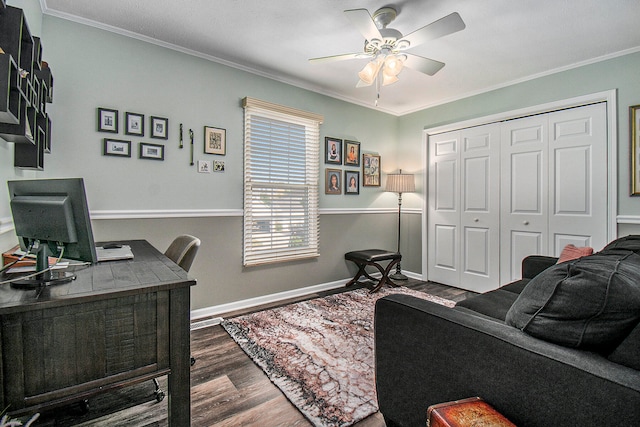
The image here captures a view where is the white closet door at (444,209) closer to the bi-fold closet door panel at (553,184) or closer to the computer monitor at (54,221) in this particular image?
the bi-fold closet door panel at (553,184)

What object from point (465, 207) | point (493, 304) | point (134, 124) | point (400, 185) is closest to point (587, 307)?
point (493, 304)

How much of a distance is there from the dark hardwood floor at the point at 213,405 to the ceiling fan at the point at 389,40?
2.29m

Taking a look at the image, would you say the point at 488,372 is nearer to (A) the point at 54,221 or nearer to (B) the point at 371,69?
(A) the point at 54,221

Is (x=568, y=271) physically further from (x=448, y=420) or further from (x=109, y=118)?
(x=109, y=118)

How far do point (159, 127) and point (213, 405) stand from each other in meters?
2.24

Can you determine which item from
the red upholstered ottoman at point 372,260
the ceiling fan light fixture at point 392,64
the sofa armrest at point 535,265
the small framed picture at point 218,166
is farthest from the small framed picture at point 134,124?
the sofa armrest at point 535,265

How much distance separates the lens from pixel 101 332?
1.07m

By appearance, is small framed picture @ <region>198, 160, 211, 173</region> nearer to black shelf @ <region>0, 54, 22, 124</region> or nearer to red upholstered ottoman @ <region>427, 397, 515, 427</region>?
black shelf @ <region>0, 54, 22, 124</region>

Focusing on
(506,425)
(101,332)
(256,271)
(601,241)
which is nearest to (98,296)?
(101,332)

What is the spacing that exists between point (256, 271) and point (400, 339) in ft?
7.25

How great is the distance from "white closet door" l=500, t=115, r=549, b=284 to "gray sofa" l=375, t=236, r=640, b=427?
2626 mm

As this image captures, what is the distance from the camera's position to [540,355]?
2.95ft

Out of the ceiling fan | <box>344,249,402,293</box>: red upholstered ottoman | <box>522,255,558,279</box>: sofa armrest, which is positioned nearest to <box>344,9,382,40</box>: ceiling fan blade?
the ceiling fan

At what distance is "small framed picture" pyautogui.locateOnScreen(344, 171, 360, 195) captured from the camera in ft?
13.3
